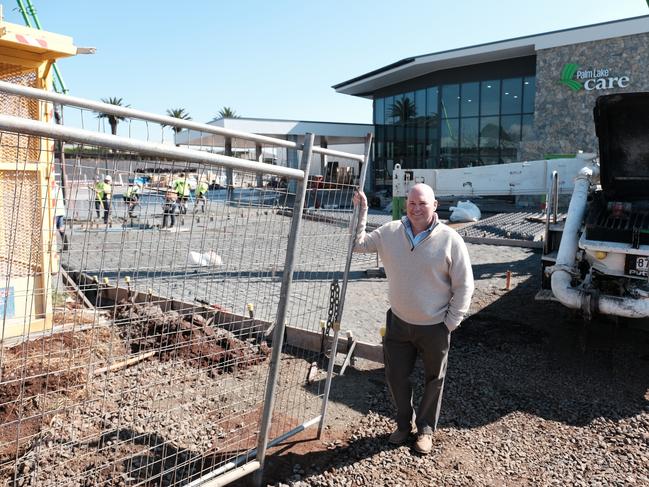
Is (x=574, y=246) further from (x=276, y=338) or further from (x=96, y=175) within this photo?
(x=96, y=175)

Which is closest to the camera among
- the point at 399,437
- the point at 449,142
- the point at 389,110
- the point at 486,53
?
the point at 399,437

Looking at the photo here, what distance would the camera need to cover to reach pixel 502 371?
5.05m

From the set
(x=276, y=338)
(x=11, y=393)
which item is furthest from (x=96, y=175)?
(x=11, y=393)

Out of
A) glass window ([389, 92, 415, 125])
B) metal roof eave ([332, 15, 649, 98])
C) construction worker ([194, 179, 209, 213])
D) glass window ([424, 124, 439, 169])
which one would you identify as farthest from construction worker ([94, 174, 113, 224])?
glass window ([389, 92, 415, 125])

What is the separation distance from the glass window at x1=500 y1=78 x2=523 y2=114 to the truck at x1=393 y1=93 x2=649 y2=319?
1908cm

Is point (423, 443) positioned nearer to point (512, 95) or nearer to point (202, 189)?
point (202, 189)

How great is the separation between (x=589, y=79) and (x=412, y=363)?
2084 cm

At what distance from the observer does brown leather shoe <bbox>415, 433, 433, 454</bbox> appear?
3.54 meters

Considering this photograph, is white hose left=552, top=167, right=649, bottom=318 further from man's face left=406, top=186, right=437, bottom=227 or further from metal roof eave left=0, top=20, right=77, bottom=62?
metal roof eave left=0, top=20, right=77, bottom=62

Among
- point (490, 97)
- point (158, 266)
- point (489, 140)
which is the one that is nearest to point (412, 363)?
point (158, 266)

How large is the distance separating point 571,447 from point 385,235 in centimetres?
208

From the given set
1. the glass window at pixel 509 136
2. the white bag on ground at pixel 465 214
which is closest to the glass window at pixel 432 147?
the glass window at pixel 509 136

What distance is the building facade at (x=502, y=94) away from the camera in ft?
65.3

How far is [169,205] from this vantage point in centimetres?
256
